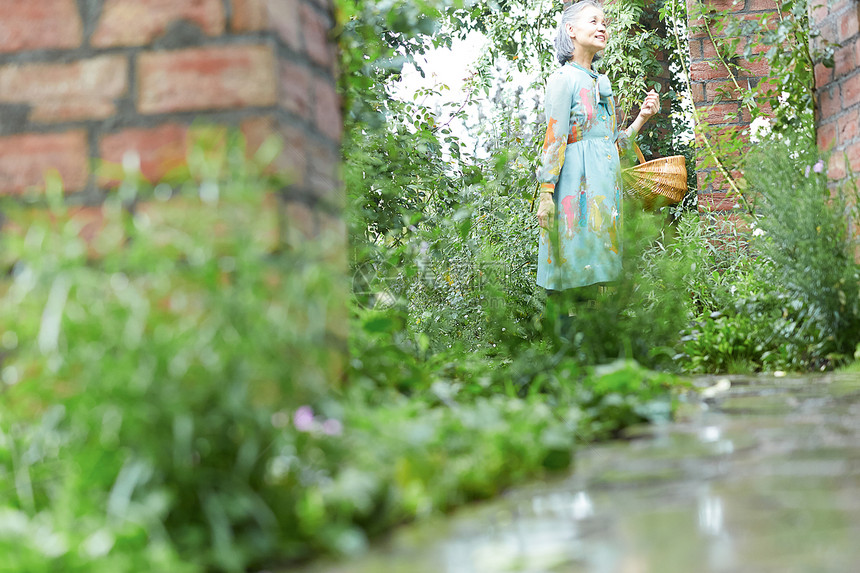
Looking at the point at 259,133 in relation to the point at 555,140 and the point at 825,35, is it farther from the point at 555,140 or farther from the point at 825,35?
the point at 825,35

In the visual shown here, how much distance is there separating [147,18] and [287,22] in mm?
228

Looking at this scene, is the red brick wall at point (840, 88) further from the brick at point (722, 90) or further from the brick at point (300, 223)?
the brick at point (300, 223)

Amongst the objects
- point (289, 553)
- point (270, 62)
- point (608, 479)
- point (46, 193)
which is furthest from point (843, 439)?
point (46, 193)

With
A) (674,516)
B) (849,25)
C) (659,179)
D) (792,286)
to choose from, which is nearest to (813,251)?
(792,286)

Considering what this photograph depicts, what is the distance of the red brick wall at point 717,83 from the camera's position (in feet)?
17.2

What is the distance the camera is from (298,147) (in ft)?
4.74

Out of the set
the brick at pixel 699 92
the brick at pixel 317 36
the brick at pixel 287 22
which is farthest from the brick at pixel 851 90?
the brick at pixel 287 22

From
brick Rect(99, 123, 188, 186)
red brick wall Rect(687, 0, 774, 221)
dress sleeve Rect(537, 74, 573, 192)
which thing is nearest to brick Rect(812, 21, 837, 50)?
dress sleeve Rect(537, 74, 573, 192)

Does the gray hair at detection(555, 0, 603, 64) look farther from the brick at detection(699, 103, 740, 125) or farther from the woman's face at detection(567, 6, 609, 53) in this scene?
the brick at detection(699, 103, 740, 125)

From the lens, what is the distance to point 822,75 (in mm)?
3592

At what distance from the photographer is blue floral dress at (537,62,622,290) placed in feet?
12.6

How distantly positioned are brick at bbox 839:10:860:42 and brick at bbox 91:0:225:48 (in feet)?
9.17

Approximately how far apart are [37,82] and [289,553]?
929 millimetres

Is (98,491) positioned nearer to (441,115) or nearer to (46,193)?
(46,193)
